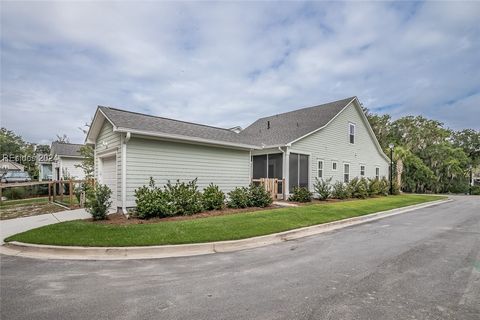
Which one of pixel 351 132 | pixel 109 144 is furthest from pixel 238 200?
pixel 351 132

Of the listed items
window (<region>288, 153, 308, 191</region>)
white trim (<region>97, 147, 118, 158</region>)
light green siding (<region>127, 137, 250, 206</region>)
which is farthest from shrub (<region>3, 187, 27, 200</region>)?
window (<region>288, 153, 308, 191</region>)

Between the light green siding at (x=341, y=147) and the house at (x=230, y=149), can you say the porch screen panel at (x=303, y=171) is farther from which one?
the light green siding at (x=341, y=147)

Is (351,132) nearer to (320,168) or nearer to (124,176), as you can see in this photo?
(320,168)

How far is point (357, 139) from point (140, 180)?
16966mm

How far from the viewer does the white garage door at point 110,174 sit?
36.5ft

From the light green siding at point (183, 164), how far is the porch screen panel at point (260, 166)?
10.5 ft

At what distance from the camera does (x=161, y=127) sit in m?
11.1

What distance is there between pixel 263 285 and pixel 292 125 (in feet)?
53.7

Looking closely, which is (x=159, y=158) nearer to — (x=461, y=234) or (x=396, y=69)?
(x=461, y=234)

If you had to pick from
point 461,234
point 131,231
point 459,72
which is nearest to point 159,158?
point 131,231

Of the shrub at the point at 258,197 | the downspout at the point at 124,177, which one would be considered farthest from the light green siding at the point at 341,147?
the downspout at the point at 124,177

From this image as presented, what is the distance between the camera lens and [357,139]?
21031mm

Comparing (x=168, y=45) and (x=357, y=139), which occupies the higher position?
Result: (x=168, y=45)

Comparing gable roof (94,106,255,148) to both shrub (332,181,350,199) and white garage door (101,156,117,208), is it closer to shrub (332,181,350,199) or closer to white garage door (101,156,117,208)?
white garage door (101,156,117,208)
